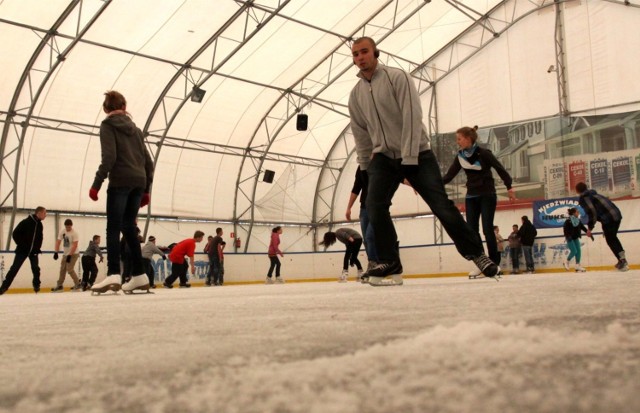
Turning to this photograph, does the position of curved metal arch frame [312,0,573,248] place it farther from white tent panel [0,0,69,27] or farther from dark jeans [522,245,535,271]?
white tent panel [0,0,69,27]

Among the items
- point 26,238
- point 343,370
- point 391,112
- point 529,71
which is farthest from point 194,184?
point 343,370

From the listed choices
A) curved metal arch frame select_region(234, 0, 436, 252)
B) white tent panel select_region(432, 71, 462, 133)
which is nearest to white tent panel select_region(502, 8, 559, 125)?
white tent panel select_region(432, 71, 462, 133)

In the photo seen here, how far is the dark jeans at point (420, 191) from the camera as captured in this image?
13.5 feet

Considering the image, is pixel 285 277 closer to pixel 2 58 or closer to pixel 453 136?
pixel 453 136

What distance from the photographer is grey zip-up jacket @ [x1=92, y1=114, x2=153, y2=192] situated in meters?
4.96

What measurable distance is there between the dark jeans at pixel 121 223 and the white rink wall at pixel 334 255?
9.07 meters

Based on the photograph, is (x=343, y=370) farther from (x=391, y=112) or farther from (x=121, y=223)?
(x=121, y=223)

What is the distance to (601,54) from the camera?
62.2 ft

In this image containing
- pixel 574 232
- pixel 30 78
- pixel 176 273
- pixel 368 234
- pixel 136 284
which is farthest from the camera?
pixel 30 78

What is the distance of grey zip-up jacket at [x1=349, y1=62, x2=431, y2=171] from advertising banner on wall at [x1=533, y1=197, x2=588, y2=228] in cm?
1483

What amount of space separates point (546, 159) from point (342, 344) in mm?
18947

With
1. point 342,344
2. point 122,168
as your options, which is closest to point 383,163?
point 122,168

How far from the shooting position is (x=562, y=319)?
51.6 inches

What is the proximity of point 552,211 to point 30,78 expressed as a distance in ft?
46.2
